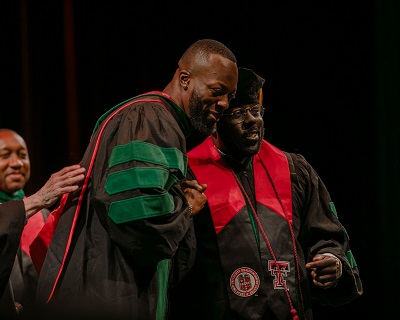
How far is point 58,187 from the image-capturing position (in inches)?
89.2

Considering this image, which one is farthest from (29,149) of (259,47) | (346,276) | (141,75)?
(346,276)

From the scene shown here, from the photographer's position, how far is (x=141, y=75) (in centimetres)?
403

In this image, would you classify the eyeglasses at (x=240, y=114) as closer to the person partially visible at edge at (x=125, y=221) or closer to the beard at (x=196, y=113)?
the beard at (x=196, y=113)

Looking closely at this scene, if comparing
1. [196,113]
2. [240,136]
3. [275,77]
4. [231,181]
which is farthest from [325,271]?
[275,77]

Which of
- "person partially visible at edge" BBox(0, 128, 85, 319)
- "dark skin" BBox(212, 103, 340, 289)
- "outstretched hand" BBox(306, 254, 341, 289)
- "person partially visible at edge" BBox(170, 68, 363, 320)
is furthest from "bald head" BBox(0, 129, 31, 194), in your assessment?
"outstretched hand" BBox(306, 254, 341, 289)

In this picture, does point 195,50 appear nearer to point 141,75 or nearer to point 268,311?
point 268,311

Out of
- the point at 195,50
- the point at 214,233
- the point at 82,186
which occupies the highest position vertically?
the point at 195,50

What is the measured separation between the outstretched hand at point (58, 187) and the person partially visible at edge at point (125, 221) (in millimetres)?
35

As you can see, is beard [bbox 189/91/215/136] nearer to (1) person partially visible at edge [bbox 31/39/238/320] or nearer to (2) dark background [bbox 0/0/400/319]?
(1) person partially visible at edge [bbox 31/39/238/320]

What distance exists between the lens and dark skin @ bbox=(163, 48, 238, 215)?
94.0 inches

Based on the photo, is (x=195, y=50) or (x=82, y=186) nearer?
(x=82, y=186)

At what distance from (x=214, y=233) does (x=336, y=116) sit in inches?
66.5

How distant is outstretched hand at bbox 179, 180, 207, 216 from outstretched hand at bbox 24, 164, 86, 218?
36cm

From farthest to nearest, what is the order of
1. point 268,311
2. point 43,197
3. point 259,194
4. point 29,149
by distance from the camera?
1. point 29,149
2. point 259,194
3. point 268,311
4. point 43,197
